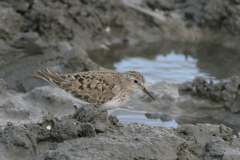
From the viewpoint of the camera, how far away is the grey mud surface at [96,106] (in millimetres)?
4719

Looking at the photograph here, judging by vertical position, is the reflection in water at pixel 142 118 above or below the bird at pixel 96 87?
below

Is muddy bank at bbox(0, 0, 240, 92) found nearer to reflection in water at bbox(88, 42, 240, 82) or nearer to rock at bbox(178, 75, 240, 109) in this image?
reflection in water at bbox(88, 42, 240, 82)

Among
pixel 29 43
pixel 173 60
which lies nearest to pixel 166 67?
pixel 173 60

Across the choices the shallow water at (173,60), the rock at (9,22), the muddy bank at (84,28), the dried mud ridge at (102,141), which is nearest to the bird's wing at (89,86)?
the dried mud ridge at (102,141)

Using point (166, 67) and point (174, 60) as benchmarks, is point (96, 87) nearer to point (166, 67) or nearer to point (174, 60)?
point (166, 67)

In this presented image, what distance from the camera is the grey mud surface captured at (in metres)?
4.72

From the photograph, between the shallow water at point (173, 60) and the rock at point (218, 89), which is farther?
the shallow water at point (173, 60)

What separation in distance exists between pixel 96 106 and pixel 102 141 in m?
0.70

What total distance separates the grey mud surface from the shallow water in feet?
1.98

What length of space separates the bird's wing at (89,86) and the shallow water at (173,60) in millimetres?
2893

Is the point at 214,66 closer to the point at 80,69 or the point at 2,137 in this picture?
the point at 80,69

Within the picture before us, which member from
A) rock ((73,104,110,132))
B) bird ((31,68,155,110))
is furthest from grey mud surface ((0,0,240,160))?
bird ((31,68,155,110))

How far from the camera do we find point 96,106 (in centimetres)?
518

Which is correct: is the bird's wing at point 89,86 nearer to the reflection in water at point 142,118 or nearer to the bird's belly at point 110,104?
A: the bird's belly at point 110,104
